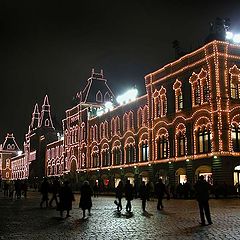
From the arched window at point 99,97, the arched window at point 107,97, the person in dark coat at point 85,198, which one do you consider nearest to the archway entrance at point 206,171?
the person in dark coat at point 85,198

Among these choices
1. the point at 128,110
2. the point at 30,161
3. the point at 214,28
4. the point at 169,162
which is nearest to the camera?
the point at 214,28

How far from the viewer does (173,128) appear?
159 ft

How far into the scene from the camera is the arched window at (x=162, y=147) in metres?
50.2

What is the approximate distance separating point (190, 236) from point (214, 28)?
3450 centimetres

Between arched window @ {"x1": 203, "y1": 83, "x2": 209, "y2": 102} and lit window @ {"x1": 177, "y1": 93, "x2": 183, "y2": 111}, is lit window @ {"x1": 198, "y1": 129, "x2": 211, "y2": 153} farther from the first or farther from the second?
lit window @ {"x1": 177, "y1": 93, "x2": 183, "y2": 111}

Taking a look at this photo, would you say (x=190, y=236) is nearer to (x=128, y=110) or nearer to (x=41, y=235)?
(x=41, y=235)

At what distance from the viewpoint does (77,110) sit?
8306cm

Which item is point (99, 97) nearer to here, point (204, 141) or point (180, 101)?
point (180, 101)

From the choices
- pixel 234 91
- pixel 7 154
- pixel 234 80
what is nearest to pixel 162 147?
pixel 234 91

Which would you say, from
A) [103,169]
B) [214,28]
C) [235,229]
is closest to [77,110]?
[103,169]

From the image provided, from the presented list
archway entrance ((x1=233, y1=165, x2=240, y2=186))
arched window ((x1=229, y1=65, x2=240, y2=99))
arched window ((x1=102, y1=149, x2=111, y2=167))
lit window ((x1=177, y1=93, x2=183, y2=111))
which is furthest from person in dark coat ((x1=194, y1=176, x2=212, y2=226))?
arched window ((x1=102, y1=149, x2=111, y2=167))

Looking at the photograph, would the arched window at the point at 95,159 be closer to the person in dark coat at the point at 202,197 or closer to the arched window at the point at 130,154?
the arched window at the point at 130,154

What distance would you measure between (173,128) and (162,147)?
3.50 metres

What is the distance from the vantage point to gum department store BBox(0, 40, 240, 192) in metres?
41.6
